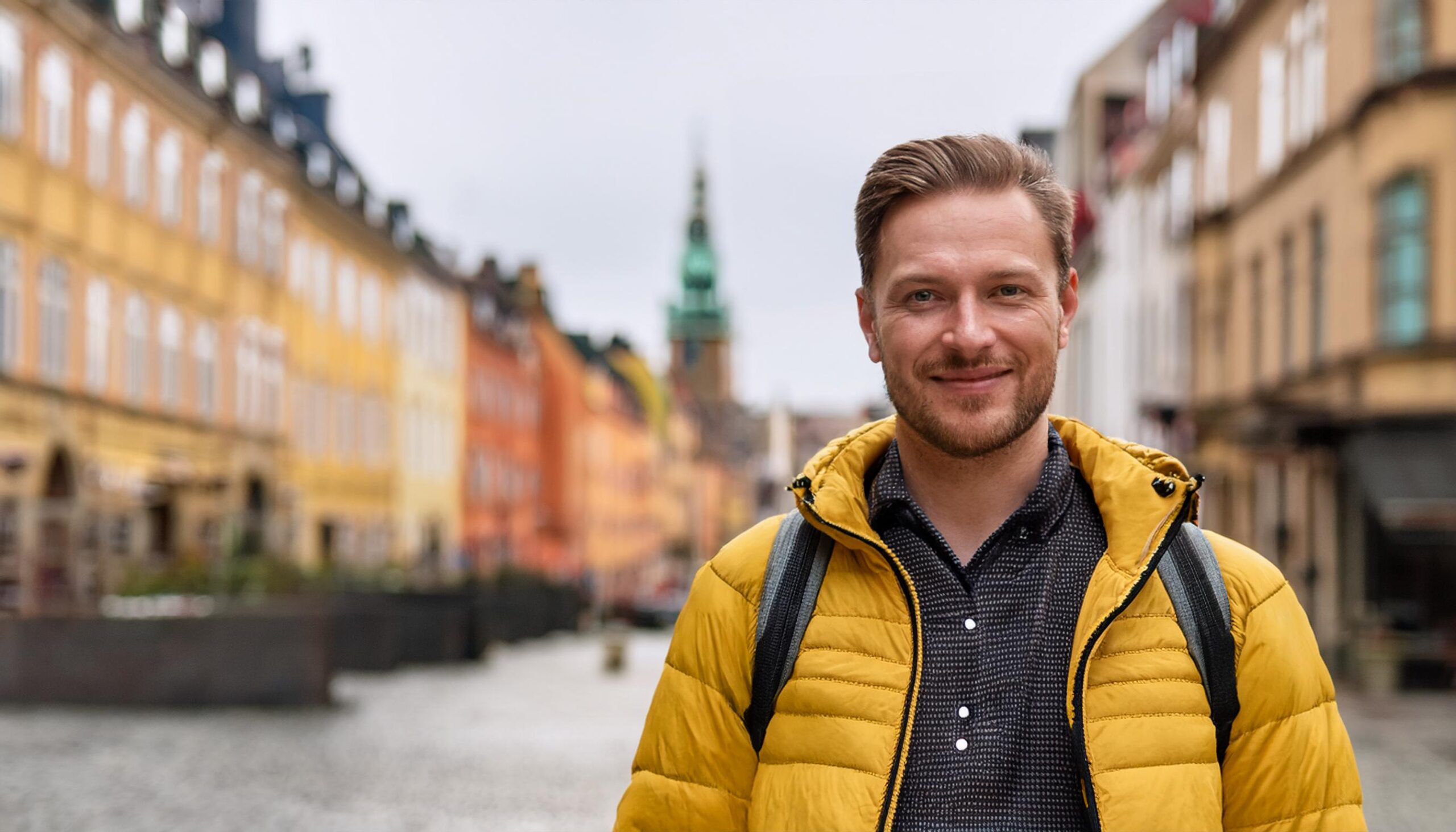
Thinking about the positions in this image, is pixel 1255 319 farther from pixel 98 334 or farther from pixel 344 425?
pixel 344 425

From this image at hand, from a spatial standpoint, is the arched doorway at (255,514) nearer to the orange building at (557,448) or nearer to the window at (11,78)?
the window at (11,78)

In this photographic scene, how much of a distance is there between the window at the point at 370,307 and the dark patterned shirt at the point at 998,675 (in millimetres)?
46845

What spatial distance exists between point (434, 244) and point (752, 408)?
5433 inches

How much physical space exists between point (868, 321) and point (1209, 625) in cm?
78

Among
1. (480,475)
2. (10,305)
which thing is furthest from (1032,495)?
(480,475)

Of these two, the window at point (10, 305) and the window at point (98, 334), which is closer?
the window at point (10, 305)

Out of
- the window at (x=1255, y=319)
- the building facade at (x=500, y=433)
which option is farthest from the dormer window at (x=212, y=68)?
the building facade at (x=500, y=433)

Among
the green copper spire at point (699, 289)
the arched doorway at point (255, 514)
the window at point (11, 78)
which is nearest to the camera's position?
the window at point (11, 78)

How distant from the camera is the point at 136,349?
31.7 metres

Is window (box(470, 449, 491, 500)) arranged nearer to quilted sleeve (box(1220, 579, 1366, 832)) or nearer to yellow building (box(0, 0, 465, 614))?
yellow building (box(0, 0, 465, 614))

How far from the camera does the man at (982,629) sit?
2.71 meters

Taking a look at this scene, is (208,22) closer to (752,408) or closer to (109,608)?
(109,608)

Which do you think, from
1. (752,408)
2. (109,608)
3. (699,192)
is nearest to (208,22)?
(109,608)

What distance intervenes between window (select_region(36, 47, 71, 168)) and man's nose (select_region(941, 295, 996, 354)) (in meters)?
26.5
